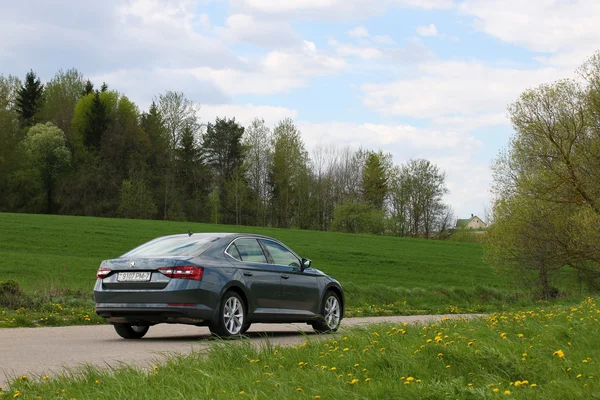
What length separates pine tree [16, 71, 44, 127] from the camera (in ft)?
279

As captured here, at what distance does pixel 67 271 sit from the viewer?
3003 centimetres

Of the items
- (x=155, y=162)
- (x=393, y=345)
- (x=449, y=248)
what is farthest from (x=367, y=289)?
(x=155, y=162)

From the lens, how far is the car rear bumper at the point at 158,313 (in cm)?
1076

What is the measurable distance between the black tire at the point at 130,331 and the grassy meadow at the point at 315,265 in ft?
8.12

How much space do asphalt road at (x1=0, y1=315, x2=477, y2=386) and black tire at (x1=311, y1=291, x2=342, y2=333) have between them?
1.49 feet

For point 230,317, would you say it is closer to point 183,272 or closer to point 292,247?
point 183,272

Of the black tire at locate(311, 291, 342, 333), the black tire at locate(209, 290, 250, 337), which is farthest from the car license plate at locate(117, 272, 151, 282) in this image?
the black tire at locate(311, 291, 342, 333)

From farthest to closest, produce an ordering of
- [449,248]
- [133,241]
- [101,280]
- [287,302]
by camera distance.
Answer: [449,248] < [133,241] < [287,302] < [101,280]

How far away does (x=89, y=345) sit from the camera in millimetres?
10570

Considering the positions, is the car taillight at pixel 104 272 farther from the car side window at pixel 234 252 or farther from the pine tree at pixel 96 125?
the pine tree at pixel 96 125

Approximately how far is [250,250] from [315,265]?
97.7ft

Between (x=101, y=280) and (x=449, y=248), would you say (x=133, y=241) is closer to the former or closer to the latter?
(x=449, y=248)

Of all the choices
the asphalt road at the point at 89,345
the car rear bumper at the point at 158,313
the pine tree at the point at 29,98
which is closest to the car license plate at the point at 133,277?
the car rear bumper at the point at 158,313

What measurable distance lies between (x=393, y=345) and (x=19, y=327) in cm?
804
